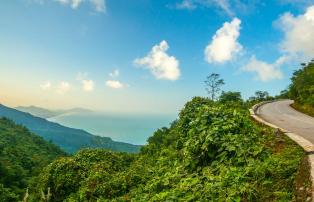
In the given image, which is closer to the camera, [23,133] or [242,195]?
Result: [242,195]

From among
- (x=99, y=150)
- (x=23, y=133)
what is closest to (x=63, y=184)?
(x=99, y=150)

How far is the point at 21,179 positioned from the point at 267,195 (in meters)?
58.2

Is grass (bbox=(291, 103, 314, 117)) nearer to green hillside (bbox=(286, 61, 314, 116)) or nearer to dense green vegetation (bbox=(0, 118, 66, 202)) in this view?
green hillside (bbox=(286, 61, 314, 116))

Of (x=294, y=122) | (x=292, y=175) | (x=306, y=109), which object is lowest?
(x=292, y=175)

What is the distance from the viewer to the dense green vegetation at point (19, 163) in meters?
53.3

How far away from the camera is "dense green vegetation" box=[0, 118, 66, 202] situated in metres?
53.3

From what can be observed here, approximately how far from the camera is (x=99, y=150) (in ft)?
91.6

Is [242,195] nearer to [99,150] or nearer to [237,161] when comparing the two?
[237,161]

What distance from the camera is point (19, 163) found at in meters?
68.1

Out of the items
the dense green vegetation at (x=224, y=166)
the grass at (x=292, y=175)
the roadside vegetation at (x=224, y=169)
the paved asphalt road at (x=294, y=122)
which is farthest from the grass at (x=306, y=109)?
the grass at (x=292, y=175)

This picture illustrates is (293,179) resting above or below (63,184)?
above

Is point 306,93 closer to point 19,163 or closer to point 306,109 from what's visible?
point 306,109

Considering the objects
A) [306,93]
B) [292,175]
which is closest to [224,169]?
[292,175]

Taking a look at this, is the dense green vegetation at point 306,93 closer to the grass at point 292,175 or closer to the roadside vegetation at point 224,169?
the roadside vegetation at point 224,169
